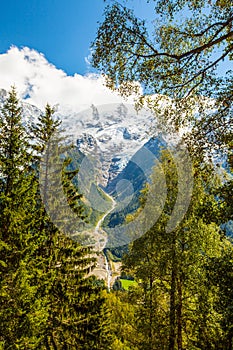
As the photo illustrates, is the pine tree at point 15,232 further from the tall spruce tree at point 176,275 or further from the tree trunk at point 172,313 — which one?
the tree trunk at point 172,313

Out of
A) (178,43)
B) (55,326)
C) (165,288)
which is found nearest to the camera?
(178,43)

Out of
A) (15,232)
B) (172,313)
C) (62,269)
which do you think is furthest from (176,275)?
(15,232)

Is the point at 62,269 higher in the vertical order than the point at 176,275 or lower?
higher

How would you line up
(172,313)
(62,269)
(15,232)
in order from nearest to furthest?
(15,232)
(172,313)
(62,269)

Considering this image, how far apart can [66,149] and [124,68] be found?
10.0 metres

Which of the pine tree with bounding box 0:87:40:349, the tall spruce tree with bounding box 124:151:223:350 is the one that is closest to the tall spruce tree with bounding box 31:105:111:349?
the pine tree with bounding box 0:87:40:349

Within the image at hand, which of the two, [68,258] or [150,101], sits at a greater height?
[150,101]

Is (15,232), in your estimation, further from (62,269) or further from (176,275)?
(176,275)

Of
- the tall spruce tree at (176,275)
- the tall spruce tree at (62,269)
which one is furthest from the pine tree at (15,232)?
the tall spruce tree at (176,275)

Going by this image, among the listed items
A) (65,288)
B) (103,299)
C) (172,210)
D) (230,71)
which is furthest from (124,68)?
(103,299)

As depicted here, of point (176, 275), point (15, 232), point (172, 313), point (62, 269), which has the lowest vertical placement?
point (172, 313)

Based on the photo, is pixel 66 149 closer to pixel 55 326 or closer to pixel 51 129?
pixel 51 129

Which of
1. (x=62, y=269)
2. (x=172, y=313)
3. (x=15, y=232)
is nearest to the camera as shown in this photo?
(x=15, y=232)

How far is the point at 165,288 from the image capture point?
10.3 meters
